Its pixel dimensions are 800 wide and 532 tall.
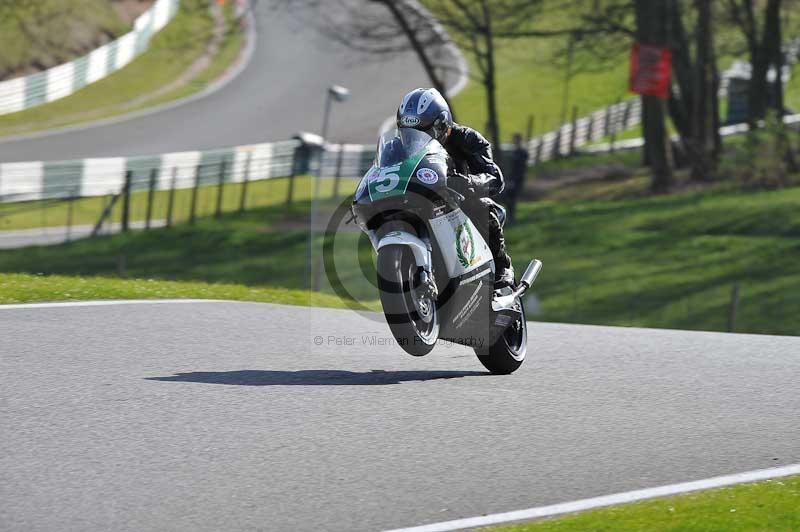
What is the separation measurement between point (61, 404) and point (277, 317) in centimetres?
402

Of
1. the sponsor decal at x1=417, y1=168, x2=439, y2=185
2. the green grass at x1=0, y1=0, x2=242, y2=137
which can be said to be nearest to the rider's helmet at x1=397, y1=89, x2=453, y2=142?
the sponsor decal at x1=417, y1=168, x2=439, y2=185

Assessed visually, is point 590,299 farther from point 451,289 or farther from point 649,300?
point 451,289

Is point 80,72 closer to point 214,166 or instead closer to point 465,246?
point 214,166

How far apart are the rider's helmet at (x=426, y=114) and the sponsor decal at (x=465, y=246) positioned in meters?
0.57

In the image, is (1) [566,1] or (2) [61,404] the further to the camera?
(1) [566,1]

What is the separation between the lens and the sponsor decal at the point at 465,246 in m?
8.62

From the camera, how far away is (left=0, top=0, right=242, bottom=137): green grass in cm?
4616

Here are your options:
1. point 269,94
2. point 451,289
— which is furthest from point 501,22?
point 451,289

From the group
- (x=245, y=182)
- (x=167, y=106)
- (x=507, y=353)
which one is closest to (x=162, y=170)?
(x=245, y=182)

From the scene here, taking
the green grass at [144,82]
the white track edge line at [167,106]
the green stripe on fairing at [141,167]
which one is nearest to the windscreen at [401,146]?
the green stripe on fairing at [141,167]

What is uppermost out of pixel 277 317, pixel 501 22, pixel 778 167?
pixel 277 317

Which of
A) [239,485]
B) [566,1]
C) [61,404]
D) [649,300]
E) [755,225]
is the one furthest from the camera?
[566,1]

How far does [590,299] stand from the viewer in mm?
23797

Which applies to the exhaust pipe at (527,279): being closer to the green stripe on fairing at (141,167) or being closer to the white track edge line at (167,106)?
the green stripe on fairing at (141,167)
